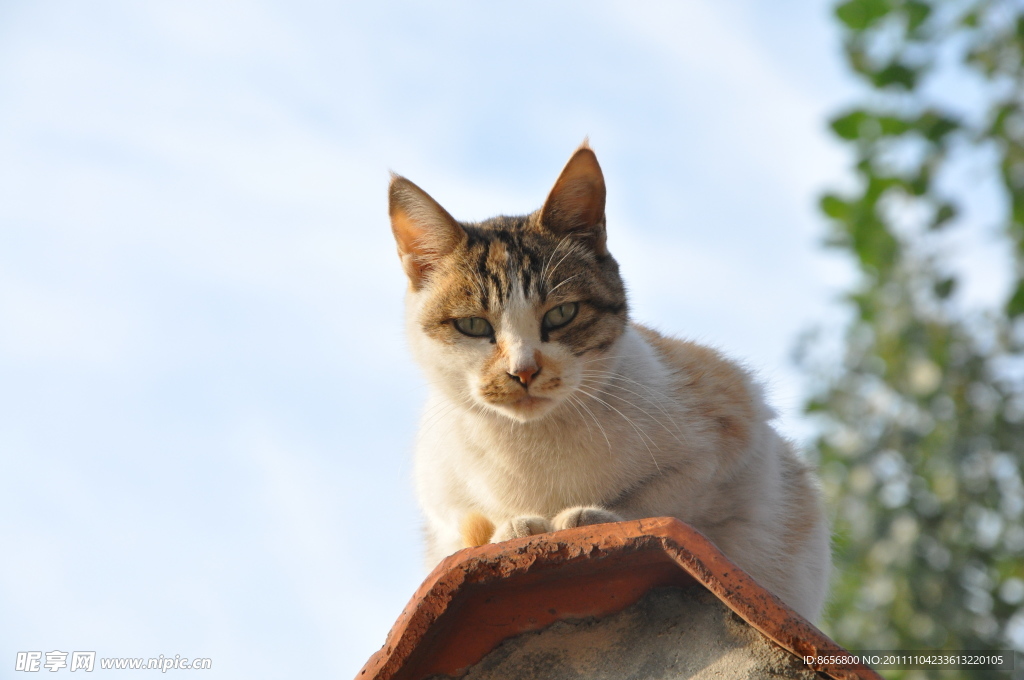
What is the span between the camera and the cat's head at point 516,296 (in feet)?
7.29

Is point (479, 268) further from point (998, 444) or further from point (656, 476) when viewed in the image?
point (998, 444)

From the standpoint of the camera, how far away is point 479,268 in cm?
243

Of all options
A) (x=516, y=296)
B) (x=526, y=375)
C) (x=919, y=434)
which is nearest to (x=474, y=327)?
(x=516, y=296)

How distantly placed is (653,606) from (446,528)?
0.91 m

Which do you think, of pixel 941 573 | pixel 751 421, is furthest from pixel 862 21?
pixel 941 573

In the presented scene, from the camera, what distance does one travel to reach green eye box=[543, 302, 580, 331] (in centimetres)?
235

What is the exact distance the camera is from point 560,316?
7.76ft

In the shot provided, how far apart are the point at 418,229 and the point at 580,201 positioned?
0.49 meters

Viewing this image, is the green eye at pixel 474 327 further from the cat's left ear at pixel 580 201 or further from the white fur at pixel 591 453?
the cat's left ear at pixel 580 201

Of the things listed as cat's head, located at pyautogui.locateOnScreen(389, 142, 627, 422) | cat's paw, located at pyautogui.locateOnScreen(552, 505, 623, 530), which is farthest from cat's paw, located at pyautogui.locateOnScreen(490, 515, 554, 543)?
cat's head, located at pyautogui.locateOnScreen(389, 142, 627, 422)

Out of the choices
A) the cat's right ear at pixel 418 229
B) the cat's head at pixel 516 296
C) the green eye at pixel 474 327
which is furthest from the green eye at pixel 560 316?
the cat's right ear at pixel 418 229

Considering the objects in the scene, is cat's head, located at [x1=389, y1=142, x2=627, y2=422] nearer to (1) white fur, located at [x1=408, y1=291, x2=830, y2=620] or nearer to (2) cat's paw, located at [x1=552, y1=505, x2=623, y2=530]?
(1) white fur, located at [x1=408, y1=291, x2=830, y2=620]

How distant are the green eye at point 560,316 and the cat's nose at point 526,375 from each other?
217 millimetres

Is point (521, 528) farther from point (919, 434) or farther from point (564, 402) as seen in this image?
point (919, 434)
